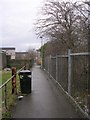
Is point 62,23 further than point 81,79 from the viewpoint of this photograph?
Yes

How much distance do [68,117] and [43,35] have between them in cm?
1241

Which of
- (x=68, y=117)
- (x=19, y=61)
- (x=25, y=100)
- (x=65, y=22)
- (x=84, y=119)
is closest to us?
(x=84, y=119)

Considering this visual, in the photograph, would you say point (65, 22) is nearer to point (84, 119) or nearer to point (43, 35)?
point (43, 35)

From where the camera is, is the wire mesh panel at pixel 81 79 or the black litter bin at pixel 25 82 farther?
the black litter bin at pixel 25 82

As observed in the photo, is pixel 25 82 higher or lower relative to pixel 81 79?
lower

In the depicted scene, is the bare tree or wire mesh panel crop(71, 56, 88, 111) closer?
wire mesh panel crop(71, 56, 88, 111)

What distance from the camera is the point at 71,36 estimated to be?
15.5 m

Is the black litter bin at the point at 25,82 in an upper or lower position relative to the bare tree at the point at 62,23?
lower

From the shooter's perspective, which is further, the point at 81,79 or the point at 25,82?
the point at 25,82

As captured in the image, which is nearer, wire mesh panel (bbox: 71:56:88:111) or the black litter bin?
wire mesh panel (bbox: 71:56:88:111)

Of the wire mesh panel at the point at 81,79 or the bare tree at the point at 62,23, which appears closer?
→ the wire mesh panel at the point at 81,79

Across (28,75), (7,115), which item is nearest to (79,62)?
(7,115)

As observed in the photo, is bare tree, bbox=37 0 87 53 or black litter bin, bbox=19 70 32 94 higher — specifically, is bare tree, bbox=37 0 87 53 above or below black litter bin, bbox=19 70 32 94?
above

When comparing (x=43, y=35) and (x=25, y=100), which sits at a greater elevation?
(x=43, y=35)
